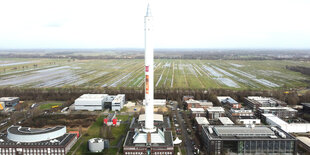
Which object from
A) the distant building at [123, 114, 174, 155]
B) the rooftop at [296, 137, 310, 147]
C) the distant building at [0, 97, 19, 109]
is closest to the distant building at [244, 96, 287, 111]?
the rooftop at [296, 137, 310, 147]

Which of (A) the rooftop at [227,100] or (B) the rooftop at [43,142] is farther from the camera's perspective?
(A) the rooftop at [227,100]

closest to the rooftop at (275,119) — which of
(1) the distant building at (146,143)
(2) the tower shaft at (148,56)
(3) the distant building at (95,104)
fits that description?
(1) the distant building at (146,143)

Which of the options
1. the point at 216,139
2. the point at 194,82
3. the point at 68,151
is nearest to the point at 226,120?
the point at 216,139

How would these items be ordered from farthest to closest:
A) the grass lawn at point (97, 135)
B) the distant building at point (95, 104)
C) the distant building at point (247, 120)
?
the distant building at point (95, 104) → the distant building at point (247, 120) → the grass lawn at point (97, 135)

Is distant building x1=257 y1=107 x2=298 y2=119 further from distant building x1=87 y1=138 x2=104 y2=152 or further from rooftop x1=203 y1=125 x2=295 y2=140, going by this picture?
distant building x1=87 y1=138 x2=104 y2=152

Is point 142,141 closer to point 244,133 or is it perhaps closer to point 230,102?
point 244,133

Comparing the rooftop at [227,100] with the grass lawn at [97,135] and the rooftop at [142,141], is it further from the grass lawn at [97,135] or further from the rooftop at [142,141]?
the rooftop at [142,141]

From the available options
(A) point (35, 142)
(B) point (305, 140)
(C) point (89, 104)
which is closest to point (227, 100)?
(B) point (305, 140)

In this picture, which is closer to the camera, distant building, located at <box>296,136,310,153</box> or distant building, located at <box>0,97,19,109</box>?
distant building, located at <box>296,136,310,153</box>
